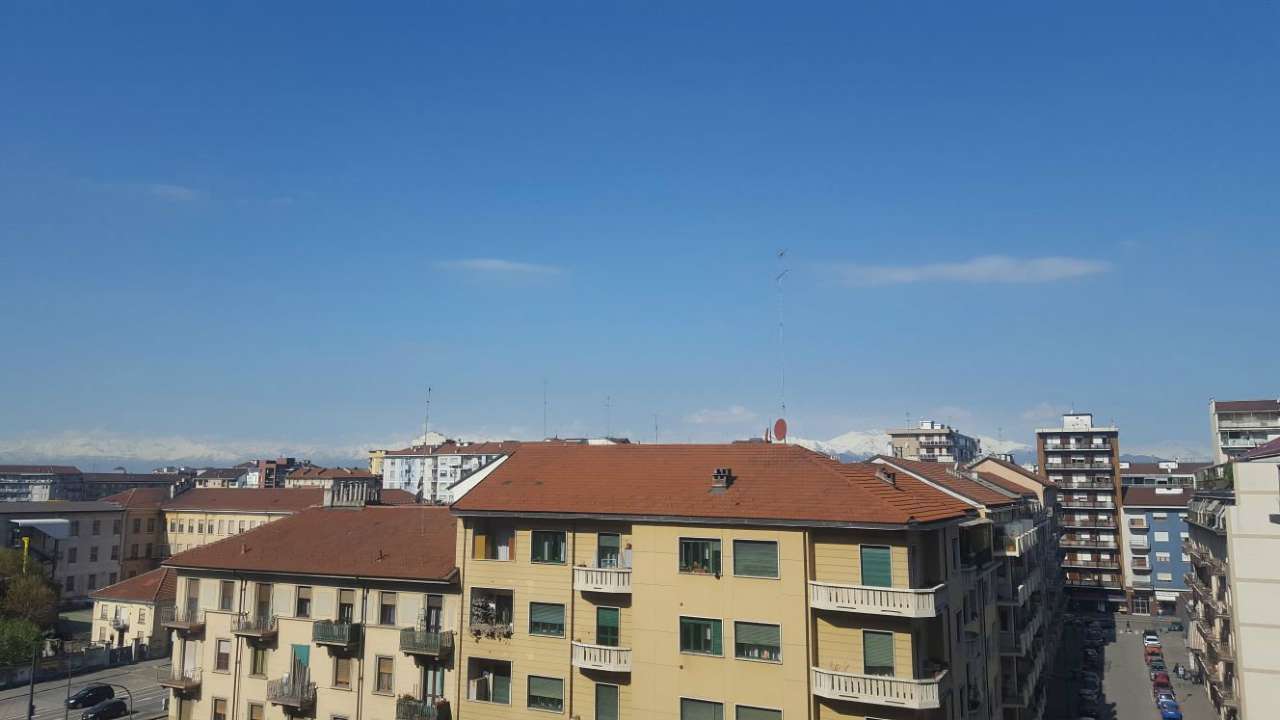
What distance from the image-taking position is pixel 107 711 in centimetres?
6169

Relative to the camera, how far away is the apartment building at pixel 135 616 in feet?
281

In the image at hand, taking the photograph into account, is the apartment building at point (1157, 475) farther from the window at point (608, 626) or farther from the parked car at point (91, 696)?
the parked car at point (91, 696)

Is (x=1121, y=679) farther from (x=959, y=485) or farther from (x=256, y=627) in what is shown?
(x=256, y=627)

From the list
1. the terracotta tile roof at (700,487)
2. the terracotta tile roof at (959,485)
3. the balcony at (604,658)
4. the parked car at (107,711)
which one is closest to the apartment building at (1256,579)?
the terracotta tile roof at (959,485)

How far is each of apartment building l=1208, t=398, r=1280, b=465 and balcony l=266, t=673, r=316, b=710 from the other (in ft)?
430

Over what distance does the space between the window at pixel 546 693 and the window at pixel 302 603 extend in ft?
49.9

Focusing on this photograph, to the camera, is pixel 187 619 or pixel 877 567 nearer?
pixel 877 567

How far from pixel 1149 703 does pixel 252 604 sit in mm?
82248

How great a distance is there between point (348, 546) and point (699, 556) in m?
22.8

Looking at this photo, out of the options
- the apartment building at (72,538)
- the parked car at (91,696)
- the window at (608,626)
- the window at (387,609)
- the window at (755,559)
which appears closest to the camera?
the window at (755,559)

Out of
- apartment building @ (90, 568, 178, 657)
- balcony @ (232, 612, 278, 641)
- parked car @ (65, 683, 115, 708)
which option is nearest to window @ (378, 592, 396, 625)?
balcony @ (232, 612, 278, 641)

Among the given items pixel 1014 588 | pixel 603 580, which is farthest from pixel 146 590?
pixel 1014 588

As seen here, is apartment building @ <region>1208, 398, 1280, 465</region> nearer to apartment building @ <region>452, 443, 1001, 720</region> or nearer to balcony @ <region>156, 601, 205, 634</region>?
apartment building @ <region>452, 443, 1001, 720</region>

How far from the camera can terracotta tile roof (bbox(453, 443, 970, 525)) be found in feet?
118
